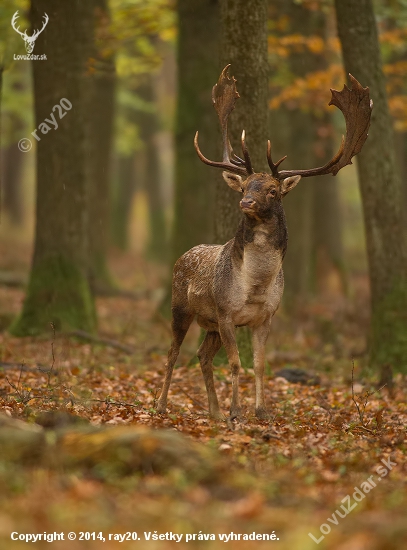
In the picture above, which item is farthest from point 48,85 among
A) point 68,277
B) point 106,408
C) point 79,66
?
point 106,408

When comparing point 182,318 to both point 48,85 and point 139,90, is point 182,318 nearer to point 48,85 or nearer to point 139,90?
point 48,85

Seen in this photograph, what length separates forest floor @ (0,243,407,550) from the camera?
212 inches

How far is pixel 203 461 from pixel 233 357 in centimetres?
297

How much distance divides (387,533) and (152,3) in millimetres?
17241

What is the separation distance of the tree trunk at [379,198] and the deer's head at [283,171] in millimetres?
3682

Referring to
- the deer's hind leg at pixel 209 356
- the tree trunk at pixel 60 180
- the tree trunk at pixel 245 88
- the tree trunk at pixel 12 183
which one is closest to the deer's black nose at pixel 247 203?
the deer's hind leg at pixel 209 356

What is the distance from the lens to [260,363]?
9.45 metres

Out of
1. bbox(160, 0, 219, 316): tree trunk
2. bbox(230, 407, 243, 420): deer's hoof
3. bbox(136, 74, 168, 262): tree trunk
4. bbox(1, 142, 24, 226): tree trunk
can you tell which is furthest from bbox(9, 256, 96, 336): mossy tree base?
bbox(1, 142, 24, 226): tree trunk

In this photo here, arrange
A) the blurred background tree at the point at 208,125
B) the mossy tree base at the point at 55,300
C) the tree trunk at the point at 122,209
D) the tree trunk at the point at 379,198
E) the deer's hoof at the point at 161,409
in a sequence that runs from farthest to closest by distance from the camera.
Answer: the tree trunk at the point at 122,209, the mossy tree base at the point at 55,300, the tree trunk at the point at 379,198, the blurred background tree at the point at 208,125, the deer's hoof at the point at 161,409

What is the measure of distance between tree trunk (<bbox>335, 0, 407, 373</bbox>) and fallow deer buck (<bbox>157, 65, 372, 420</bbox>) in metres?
3.81

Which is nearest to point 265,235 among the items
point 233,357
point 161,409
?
point 233,357

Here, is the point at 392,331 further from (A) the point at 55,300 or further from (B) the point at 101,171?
(B) the point at 101,171

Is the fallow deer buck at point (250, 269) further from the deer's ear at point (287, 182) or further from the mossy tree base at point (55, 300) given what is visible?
the mossy tree base at point (55, 300)

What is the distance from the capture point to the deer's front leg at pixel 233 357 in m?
9.11
